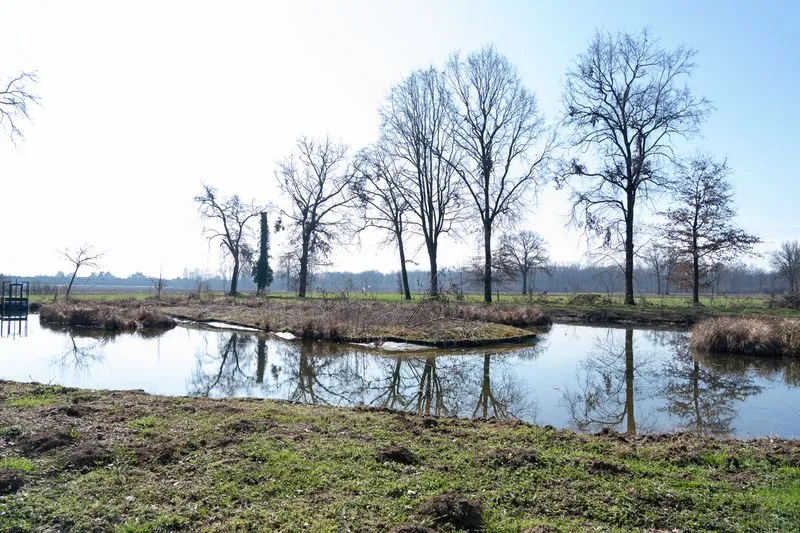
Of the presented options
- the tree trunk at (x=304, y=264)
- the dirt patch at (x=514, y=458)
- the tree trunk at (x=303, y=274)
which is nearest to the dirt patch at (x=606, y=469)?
the dirt patch at (x=514, y=458)

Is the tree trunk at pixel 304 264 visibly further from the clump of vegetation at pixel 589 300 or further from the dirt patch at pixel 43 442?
the dirt patch at pixel 43 442

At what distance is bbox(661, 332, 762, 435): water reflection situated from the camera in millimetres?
7605

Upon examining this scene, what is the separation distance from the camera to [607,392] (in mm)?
9766

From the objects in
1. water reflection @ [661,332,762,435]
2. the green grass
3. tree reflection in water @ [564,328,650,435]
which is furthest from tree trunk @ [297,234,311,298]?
the green grass

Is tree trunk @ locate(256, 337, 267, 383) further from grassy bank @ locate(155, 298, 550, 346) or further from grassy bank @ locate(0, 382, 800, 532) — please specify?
grassy bank @ locate(0, 382, 800, 532)

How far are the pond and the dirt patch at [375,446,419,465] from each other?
9.92ft

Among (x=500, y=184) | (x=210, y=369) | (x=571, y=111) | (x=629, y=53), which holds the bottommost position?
(x=210, y=369)

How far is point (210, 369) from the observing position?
12125mm

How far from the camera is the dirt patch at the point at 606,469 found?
15.0 feet

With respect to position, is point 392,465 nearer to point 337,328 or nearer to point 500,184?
point 337,328

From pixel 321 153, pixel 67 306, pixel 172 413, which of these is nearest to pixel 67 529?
pixel 172 413

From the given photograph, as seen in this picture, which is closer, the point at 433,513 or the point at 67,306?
the point at 433,513

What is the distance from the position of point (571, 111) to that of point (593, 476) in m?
27.2

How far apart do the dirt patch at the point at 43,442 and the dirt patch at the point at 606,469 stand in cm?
483
